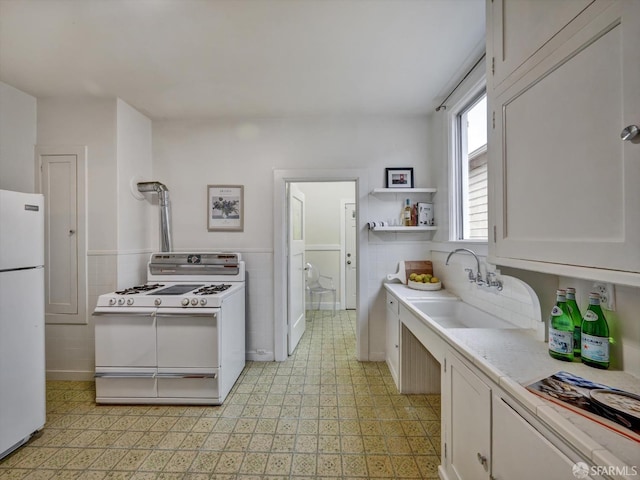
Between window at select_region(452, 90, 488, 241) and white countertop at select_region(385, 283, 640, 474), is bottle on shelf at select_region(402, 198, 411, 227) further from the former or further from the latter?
white countertop at select_region(385, 283, 640, 474)

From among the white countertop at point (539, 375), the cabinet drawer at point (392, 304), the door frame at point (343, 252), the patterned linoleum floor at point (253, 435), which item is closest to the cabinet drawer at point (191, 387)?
the patterned linoleum floor at point (253, 435)

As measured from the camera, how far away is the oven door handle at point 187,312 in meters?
2.14

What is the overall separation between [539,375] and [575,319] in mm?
316

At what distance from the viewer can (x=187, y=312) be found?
2.15 metres

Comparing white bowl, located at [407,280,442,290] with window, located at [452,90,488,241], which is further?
white bowl, located at [407,280,442,290]

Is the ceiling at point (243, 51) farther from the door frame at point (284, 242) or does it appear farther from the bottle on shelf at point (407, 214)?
the bottle on shelf at point (407, 214)

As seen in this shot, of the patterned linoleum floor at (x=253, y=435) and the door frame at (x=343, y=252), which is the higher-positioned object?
the door frame at (x=343, y=252)

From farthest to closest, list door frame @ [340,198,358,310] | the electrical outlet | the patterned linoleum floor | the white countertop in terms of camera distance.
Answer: door frame @ [340,198,358,310], the patterned linoleum floor, the electrical outlet, the white countertop

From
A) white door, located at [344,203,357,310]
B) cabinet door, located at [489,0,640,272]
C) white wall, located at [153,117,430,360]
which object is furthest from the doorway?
cabinet door, located at [489,0,640,272]

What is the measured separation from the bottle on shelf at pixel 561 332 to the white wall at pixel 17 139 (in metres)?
3.96

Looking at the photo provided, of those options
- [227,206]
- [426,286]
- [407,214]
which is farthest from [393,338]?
[227,206]

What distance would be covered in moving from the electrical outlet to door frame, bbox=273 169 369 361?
199 cm

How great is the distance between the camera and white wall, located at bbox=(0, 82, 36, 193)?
237 cm

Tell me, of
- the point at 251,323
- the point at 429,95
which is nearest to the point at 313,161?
the point at 429,95
